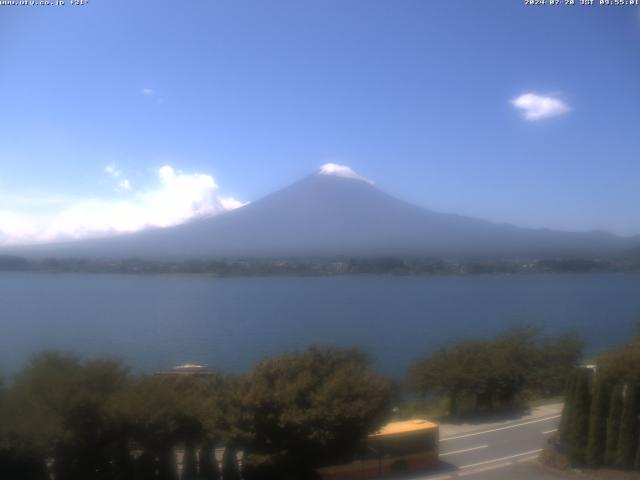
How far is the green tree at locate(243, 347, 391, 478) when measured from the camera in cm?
810

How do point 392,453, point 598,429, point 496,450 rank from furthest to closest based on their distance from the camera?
1. point 496,450
2. point 392,453
3. point 598,429

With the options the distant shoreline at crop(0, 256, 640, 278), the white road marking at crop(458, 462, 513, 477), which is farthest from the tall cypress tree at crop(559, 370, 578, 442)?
the distant shoreline at crop(0, 256, 640, 278)

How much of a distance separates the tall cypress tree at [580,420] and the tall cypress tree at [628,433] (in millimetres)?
502

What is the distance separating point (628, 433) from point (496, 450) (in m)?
2.63

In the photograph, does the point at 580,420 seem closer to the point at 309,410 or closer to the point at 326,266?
the point at 309,410

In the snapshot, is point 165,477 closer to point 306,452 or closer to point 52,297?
point 306,452

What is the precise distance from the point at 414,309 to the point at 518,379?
31.2m

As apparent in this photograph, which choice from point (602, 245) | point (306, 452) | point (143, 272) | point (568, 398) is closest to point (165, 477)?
point (306, 452)

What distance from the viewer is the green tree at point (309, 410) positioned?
8.10 metres

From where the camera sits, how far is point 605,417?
27.8ft

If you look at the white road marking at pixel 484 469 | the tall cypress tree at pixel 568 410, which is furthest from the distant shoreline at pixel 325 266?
the tall cypress tree at pixel 568 410

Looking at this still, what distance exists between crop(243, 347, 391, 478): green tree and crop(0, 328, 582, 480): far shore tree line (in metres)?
0.01

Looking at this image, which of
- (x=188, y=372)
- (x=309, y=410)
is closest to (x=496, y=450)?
(x=309, y=410)

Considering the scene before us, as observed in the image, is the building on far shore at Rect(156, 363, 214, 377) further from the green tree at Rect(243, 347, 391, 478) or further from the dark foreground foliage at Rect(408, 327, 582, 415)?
the dark foreground foliage at Rect(408, 327, 582, 415)
